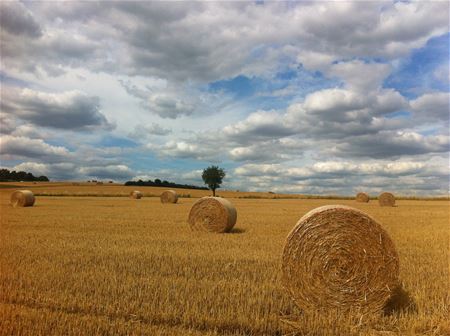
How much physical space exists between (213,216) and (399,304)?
8.75 m

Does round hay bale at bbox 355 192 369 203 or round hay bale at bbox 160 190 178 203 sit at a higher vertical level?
round hay bale at bbox 355 192 369 203

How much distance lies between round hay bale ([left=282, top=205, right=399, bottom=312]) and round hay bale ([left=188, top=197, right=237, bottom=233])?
24.3ft

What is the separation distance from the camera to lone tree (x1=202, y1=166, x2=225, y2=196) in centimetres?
6931

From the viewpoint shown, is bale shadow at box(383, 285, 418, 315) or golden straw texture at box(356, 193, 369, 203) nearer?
bale shadow at box(383, 285, 418, 315)

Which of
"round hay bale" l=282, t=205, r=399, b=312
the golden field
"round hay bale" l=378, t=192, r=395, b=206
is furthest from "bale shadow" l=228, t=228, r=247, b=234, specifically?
"round hay bale" l=378, t=192, r=395, b=206

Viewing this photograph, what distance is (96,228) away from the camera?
46.9ft

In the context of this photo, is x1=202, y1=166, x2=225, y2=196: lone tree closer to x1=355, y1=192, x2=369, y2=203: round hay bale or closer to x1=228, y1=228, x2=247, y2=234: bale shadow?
x1=355, y1=192, x2=369, y2=203: round hay bale

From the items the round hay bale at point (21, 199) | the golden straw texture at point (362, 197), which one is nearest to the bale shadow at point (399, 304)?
the round hay bale at point (21, 199)

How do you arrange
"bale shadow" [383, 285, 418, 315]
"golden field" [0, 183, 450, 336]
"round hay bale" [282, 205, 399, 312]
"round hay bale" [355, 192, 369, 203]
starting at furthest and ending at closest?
1. "round hay bale" [355, 192, 369, 203]
2. "round hay bale" [282, 205, 399, 312]
3. "bale shadow" [383, 285, 418, 315]
4. "golden field" [0, 183, 450, 336]

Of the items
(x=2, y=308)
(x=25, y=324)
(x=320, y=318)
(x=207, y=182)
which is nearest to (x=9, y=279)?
(x=2, y=308)

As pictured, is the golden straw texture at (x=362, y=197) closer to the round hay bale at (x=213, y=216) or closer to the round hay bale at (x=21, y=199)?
the round hay bale at (x=21, y=199)

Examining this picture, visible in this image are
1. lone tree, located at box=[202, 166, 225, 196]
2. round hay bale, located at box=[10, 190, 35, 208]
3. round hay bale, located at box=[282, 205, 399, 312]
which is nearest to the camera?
round hay bale, located at box=[282, 205, 399, 312]

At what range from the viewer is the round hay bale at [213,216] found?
45.6 feet

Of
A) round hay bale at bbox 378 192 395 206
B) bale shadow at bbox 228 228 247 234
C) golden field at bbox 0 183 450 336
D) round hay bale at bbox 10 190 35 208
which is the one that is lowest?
golden field at bbox 0 183 450 336
